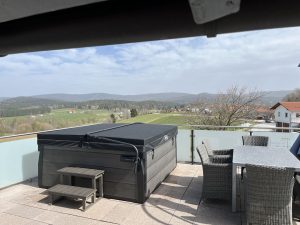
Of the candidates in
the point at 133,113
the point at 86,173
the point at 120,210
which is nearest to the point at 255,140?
the point at 120,210

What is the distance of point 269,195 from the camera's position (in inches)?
124

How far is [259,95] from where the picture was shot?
13938 mm

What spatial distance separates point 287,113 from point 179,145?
106ft

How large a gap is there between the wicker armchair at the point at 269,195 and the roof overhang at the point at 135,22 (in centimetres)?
244

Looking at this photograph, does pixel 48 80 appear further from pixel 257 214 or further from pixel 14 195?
pixel 257 214

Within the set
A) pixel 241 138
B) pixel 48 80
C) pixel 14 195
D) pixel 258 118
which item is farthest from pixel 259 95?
pixel 14 195

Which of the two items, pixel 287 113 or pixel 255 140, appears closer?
pixel 255 140

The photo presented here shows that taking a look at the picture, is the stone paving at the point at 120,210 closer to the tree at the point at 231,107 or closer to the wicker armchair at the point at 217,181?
the wicker armchair at the point at 217,181

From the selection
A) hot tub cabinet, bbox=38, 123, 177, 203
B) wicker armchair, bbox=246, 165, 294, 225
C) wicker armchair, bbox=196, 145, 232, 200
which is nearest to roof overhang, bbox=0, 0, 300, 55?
wicker armchair, bbox=246, 165, 294, 225

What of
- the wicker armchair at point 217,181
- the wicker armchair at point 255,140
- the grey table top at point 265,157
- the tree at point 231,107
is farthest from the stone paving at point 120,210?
the tree at point 231,107

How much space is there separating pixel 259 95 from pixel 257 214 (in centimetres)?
1182

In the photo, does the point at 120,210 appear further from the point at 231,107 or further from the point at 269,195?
the point at 231,107

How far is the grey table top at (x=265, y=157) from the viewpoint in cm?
369

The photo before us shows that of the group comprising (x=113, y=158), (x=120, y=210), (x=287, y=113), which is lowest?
(x=287, y=113)
